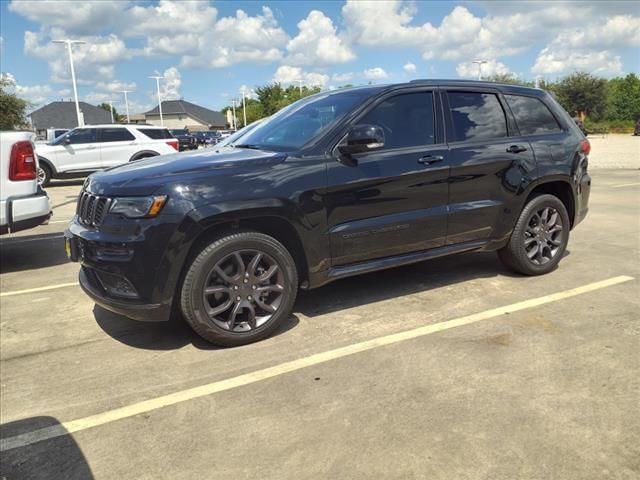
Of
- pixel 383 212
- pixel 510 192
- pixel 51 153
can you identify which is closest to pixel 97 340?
pixel 383 212

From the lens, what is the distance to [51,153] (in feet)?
48.1

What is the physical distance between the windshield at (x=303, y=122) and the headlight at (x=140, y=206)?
107 cm

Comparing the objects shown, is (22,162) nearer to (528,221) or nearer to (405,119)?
(405,119)

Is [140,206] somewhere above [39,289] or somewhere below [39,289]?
above

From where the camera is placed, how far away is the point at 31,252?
698 centimetres

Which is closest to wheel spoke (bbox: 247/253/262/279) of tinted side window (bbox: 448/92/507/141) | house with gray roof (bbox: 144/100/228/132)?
tinted side window (bbox: 448/92/507/141)

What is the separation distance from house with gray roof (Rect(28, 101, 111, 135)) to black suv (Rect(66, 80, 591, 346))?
88.0m

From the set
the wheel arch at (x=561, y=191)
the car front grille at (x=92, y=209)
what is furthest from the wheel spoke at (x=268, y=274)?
the wheel arch at (x=561, y=191)

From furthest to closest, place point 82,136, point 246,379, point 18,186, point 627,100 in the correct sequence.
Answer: point 627,100
point 82,136
point 18,186
point 246,379

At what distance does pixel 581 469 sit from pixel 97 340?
3.29 m

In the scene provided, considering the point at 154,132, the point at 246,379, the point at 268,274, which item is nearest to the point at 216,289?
the point at 268,274

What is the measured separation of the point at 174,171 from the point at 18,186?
321 cm

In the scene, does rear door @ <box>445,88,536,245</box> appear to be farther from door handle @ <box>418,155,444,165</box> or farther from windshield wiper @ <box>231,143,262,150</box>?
windshield wiper @ <box>231,143,262,150</box>

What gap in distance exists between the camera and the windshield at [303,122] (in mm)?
4023
